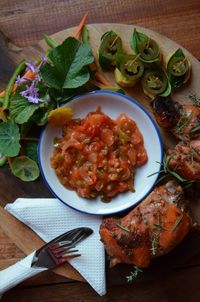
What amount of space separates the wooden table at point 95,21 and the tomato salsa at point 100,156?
1.25 ft

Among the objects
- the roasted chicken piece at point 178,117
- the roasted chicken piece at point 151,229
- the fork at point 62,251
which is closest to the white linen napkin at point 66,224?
the fork at point 62,251

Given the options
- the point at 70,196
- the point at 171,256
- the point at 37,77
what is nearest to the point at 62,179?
the point at 70,196

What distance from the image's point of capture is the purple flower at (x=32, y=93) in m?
2.58

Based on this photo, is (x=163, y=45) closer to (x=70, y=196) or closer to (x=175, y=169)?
(x=175, y=169)

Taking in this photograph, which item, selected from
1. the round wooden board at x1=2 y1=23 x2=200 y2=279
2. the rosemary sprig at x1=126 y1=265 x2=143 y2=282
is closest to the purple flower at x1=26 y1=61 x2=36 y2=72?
the round wooden board at x1=2 y1=23 x2=200 y2=279

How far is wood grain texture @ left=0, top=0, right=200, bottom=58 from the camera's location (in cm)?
279

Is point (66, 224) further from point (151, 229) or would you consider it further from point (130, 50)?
point (130, 50)

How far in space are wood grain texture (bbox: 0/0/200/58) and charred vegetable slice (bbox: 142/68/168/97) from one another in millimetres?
302

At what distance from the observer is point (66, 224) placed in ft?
8.68

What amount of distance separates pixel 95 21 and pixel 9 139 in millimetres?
859

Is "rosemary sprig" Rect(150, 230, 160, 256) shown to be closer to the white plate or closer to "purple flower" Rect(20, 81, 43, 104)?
the white plate

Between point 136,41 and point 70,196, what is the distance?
36.8 inches

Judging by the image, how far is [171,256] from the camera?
2.63 metres

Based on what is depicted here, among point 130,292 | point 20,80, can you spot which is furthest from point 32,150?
point 130,292
